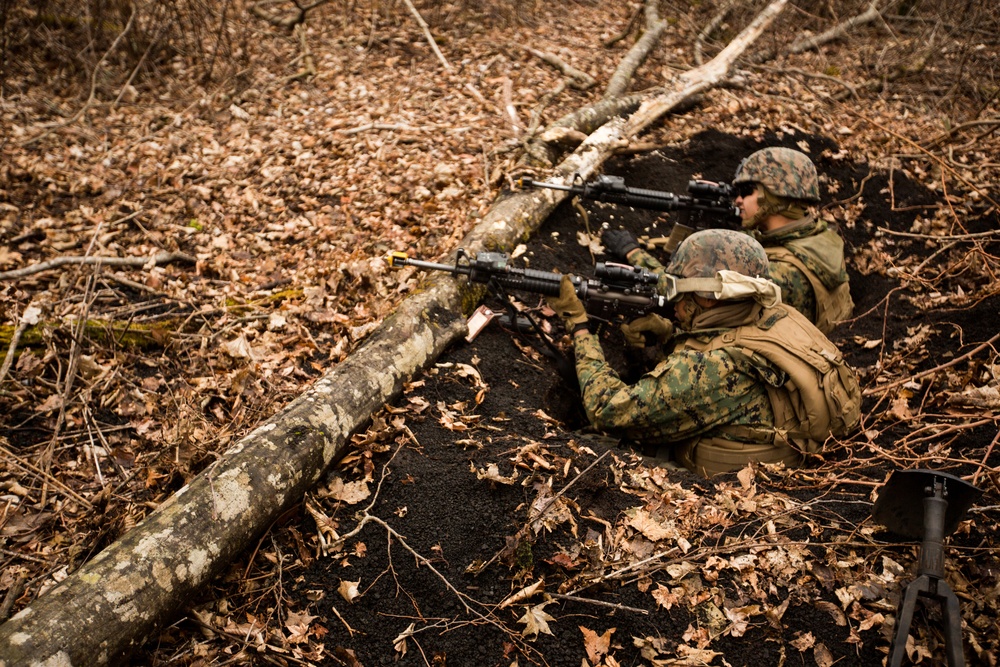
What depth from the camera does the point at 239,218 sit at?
6.62 meters

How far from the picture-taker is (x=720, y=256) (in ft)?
14.9

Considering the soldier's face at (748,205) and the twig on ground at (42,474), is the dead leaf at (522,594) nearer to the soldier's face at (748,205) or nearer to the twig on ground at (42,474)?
the twig on ground at (42,474)

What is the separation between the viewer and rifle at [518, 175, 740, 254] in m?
6.22

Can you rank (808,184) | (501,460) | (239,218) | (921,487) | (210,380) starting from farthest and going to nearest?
(239,218), (808,184), (210,380), (501,460), (921,487)

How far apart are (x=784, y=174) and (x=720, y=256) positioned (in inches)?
82.7

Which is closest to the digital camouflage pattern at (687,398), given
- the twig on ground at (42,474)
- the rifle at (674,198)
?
the rifle at (674,198)

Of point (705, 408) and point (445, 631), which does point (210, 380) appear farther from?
point (705, 408)

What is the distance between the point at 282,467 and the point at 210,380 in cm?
143

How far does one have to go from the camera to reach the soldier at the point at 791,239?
19.1 ft

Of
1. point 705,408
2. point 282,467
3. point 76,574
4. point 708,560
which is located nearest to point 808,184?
point 705,408

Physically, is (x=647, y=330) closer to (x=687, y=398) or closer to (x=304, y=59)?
(x=687, y=398)

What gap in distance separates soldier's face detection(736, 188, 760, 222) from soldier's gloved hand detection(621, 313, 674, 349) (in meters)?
1.85

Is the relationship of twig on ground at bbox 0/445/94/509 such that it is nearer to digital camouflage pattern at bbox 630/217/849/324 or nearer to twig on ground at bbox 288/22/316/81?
digital camouflage pattern at bbox 630/217/849/324

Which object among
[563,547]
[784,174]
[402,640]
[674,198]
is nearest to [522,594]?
[563,547]
